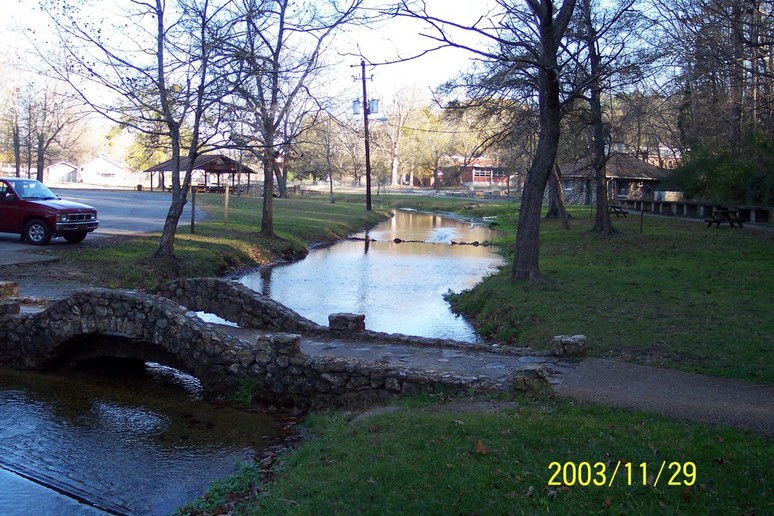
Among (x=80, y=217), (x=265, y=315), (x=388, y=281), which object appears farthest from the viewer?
(x=388, y=281)

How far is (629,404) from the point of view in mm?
7484

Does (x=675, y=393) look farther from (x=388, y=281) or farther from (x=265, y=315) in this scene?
(x=388, y=281)

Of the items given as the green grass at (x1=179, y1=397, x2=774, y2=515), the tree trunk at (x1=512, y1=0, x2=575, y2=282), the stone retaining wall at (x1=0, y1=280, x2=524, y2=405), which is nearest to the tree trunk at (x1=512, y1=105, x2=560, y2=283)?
the tree trunk at (x1=512, y1=0, x2=575, y2=282)

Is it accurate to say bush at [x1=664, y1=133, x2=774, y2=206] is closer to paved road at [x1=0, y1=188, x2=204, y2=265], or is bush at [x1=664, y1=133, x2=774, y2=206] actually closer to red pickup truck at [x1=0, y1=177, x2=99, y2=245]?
paved road at [x1=0, y1=188, x2=204, y2=265]

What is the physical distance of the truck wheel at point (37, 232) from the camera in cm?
2038

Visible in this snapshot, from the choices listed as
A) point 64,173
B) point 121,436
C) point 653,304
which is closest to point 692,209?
point 653,304

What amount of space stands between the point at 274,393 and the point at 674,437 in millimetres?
5379

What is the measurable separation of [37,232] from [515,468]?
18444 mm

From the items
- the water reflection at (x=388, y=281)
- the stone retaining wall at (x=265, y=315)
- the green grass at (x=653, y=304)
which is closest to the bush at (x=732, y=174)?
the green grass at (x=653, y=304)

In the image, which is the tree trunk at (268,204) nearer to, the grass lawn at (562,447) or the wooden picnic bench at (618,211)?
the grass lawn at (562,447)

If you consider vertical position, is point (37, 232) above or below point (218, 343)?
above

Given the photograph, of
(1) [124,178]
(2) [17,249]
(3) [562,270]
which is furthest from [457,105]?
(1) [124,178]

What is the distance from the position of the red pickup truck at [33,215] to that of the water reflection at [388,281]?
5171mm

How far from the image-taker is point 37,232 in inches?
805
